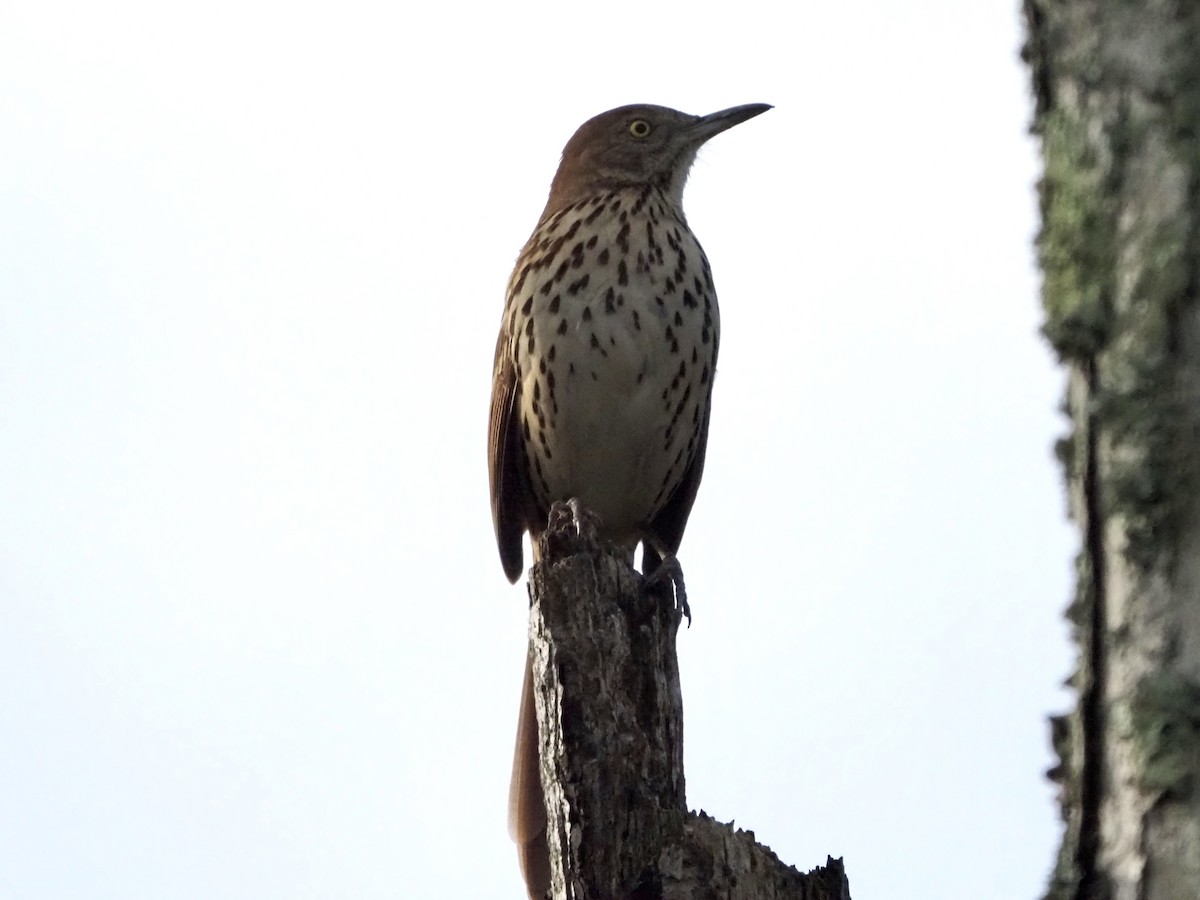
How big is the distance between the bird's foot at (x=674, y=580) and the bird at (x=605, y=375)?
30cm

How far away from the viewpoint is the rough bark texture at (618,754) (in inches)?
128

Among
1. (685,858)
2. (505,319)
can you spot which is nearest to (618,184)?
(505,319)

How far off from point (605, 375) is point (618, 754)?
1965 mm

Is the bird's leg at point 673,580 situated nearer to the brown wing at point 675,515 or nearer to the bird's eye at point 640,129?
the brown wing at point 675,515

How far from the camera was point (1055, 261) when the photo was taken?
1.27 m

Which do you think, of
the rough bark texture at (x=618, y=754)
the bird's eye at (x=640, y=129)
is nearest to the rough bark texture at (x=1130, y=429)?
the rough bark texture at (x=618, y=754)

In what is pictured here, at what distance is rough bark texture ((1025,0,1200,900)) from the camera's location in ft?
3.64

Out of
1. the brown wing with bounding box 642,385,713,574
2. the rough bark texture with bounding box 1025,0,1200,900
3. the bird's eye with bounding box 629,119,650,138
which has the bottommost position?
the rough bark texture with bounding box 1025,0,1200,900

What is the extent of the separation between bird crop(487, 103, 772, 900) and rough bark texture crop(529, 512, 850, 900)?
1.07 meters

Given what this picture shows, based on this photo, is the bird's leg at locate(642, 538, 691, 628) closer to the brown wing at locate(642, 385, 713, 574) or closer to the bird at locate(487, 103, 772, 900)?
the bird at locate(487, 103, 772, 900)

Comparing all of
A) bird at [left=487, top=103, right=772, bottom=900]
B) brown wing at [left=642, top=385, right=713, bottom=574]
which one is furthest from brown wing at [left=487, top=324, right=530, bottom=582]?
brown wing at [left=642, top=385, right=713, bottom=574]

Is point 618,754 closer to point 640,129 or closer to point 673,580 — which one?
point 673,580

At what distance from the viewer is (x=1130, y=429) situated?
116 cm

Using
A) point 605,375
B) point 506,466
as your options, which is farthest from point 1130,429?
point 506,466
